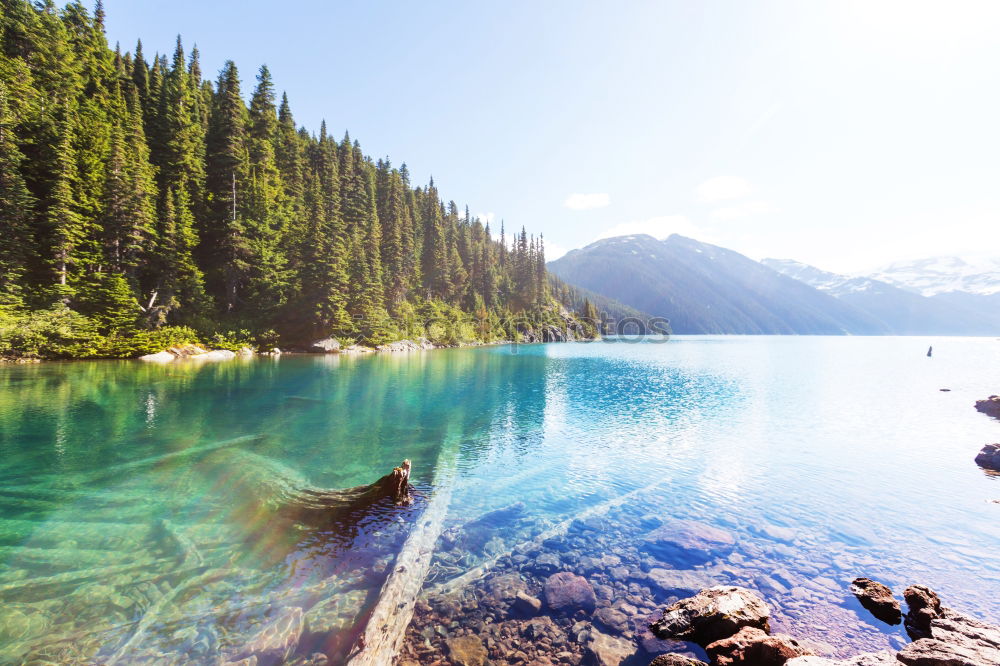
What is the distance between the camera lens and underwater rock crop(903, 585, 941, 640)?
751cm

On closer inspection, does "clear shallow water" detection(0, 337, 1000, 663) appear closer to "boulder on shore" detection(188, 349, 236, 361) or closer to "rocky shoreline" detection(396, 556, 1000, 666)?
"rocky shoreline" detection(396, 556, 1000, 666)

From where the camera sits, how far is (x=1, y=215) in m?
34.6

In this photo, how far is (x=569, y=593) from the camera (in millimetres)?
8438

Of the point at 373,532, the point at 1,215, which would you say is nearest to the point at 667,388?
the point at 373,532

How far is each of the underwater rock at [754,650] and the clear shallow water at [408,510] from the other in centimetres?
174

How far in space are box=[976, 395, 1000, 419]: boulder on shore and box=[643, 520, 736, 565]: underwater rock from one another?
119ft

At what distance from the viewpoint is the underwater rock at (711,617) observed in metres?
7.16

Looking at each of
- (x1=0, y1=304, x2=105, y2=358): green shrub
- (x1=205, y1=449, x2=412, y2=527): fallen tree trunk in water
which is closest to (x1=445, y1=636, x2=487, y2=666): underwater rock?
(x1=205, y1=449, x2=412, y2=527): fallen tree trunk in water

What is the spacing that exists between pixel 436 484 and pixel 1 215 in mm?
49472

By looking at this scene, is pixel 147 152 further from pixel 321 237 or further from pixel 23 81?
pixel 321 237

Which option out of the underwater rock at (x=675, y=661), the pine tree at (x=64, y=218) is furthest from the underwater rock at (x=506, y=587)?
the pine tree at (x=64, y=218)

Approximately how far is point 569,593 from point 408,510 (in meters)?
5.65

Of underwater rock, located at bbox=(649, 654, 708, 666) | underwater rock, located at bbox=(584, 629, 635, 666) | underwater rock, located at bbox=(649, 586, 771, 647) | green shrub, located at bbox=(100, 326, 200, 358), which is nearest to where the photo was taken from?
underwater rock, located at bbox=(649, 654, 708, 666)

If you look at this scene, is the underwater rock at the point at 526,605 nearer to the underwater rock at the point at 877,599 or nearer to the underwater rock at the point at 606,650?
the underwater rock at the point at 606,650
